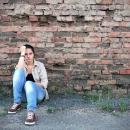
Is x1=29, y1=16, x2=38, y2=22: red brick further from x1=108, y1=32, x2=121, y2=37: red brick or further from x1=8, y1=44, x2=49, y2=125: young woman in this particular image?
x1=108, y1=32, x2=121, y2=37: red brick

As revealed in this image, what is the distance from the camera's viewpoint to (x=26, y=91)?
255 inches

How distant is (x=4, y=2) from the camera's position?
24.0 feet

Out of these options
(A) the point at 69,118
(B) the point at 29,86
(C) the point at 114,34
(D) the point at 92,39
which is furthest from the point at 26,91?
(C) the point at 114,34

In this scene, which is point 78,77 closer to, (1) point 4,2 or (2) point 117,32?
(2) point 117,32

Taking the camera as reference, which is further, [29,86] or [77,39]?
[77,39]

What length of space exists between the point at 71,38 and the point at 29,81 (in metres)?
1.29

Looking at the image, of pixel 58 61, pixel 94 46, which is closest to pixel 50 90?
pixel 58 61

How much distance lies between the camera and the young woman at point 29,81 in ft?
21.1

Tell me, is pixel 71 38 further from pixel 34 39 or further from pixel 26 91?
pixel 26 91

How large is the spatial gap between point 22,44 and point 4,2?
2.60 feet

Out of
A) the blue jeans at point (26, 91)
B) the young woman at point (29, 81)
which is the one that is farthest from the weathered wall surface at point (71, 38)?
the blue jeans at point (26, 91)

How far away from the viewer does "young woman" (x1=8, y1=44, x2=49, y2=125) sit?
6426 mm

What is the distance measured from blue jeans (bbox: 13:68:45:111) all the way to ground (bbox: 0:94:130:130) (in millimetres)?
198

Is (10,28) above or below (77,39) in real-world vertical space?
above
